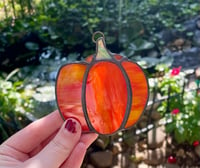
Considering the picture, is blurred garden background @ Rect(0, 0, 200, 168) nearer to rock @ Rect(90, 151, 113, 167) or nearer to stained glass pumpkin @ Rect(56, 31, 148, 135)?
rock @ Rect(90, 151, 113, 167)

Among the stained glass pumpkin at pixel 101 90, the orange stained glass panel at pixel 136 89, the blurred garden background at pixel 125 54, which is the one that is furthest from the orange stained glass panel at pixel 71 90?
the blurred garden background at pixel 125 54

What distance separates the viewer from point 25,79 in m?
2.72

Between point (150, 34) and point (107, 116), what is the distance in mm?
2688

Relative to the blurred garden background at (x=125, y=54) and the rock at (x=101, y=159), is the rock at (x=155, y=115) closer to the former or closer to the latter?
the blurred garden background at (x=125, y=54)

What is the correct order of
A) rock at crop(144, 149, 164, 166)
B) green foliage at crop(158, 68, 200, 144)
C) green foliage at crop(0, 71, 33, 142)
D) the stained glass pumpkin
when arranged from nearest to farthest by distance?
the stained glass pumpkin → green foliage at crop(0, 71, 33, 142) → green foliage at crop(158, 68, 200, 144) → rock at crop(144, 149, 164, 166)

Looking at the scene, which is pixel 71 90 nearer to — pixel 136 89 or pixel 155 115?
pixel 136 89

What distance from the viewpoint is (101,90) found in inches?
34.9

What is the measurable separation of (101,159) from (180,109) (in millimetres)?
588

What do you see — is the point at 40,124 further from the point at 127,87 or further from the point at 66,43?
the point at 66,43

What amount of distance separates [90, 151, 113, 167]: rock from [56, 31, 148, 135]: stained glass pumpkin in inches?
46.5

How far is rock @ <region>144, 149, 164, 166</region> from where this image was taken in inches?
81.9

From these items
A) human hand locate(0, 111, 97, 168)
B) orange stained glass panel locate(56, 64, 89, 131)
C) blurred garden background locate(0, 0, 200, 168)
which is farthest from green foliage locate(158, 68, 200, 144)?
orange stained glass panel locate(56, 64, 89, 131)

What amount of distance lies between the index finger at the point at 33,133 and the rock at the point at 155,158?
116 centimetres

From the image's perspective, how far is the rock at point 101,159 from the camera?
204cm
